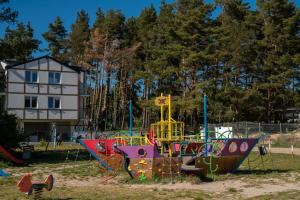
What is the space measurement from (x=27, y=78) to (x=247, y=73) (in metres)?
26.5

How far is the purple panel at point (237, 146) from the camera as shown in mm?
15406

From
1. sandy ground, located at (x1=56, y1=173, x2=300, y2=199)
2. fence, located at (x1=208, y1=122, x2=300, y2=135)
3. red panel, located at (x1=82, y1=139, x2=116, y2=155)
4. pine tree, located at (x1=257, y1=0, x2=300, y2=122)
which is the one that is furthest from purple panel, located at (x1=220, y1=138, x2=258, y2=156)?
pine tree, located at (x1=257, y1=0, x2=300, y2=122)

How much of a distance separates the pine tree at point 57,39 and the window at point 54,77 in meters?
20.7

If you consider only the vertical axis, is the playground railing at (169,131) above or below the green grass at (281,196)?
above

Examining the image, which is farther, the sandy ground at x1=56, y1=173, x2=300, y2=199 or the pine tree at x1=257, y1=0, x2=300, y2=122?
the pine tree at x1=257, y1=0, x2=300, y2=122

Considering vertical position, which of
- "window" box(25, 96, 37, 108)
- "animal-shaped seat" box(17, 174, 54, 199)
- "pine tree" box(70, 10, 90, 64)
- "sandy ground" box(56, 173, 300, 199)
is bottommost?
"sandy ground" box(56, 173, 300, 199)

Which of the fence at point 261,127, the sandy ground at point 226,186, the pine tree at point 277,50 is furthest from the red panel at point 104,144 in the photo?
the pine tree at point 277,50

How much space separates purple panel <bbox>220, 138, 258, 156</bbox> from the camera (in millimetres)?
15406

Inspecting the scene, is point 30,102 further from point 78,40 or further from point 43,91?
point 78,40

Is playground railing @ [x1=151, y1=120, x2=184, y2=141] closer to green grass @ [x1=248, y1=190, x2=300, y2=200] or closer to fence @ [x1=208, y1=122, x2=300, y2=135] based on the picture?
green grass @ [x1=248, y1=190, x2=300, y2=200]

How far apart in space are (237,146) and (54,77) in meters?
35.2

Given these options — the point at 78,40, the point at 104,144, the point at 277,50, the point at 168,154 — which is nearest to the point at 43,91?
the point at 78,40

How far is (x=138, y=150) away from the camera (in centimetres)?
1446

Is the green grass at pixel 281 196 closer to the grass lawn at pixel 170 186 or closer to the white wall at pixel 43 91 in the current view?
the grass lawn at pixel 170 186
